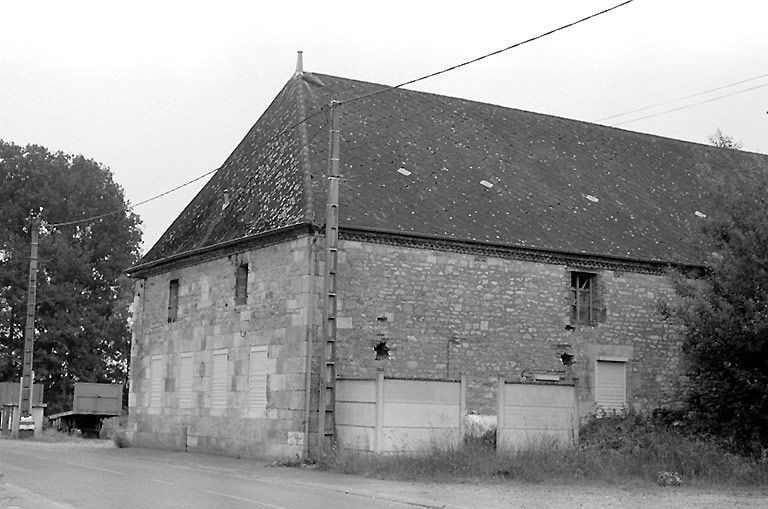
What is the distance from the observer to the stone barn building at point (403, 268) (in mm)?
27344

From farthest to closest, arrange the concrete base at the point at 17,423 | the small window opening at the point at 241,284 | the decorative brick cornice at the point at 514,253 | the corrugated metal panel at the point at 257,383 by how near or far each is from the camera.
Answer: the concrete base at the point at 17,423
the small window opening at the point at 241,284
the corrugated metal panel at the point at 257,383
the decorative brick cornice at the point at 514,253

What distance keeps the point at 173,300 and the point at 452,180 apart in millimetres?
9495

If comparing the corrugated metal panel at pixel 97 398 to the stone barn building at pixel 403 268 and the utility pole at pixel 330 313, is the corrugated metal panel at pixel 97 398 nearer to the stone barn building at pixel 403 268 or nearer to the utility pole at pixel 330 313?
the stone barn building at pixel 403 268

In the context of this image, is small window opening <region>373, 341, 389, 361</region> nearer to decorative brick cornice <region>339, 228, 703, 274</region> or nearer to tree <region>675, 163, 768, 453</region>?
decorative brick cornice <region>339, 228, 703, 274</region>

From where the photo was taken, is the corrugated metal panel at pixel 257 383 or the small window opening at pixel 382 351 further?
the corrugated metal panel at pixel 257 383

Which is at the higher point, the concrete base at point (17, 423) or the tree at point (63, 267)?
the tree at point (63, 267)

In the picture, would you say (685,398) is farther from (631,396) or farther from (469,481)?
(469,481)

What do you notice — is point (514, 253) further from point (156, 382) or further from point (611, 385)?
point (156, 382)

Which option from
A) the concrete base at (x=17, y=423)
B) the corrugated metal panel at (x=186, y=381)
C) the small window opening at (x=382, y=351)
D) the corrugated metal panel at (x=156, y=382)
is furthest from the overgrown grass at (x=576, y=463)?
the concrete base at (x=17, y=423)

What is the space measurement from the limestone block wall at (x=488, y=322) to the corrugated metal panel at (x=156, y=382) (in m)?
9.14

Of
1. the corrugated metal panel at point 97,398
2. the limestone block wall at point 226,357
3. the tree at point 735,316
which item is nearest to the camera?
the tree at point 735,316

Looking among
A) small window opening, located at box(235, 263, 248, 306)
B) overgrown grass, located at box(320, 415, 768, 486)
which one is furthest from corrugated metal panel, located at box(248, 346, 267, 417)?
overgrown grass, located at box(320, 415, 768, 486)

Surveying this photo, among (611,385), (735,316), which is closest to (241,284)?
(611,385)

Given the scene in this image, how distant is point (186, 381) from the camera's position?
3228 cm
